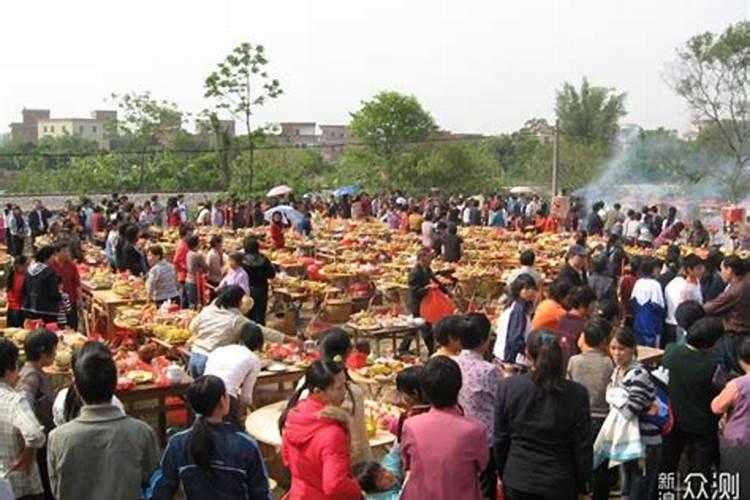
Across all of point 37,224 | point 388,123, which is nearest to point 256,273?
point 37,224

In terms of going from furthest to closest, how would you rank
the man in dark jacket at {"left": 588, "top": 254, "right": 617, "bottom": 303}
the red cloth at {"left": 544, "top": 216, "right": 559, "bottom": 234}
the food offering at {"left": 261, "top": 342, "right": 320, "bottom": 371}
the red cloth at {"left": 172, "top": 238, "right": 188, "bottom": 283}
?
the red cloth at {"left": 544, "top": 216, "right": 559, "bottom": 234}
the red cloth at {"left": 172, "top": 238, "right": 188, "bottom": 283}
the man in dark jacket at {"left": 588, "top": 254, "right": 617, "bottom": 303}
the food offering at {"left": 261, "top": 342, "right": 320, "bottom": 371}

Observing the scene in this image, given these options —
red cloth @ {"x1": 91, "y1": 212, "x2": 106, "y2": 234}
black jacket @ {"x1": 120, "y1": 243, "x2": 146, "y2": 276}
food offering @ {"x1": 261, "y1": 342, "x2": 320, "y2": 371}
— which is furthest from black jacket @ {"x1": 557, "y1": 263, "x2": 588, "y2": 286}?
red cloth @ {"x1": 91, "y1": 212, "x2": 106, "y2": 234}

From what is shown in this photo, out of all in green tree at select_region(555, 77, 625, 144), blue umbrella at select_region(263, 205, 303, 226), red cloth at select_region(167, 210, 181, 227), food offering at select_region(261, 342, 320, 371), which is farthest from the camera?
green tree at select_region(555, 77, 625, 144)

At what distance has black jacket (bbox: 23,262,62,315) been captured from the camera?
902cm

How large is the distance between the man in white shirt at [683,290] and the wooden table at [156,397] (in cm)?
510

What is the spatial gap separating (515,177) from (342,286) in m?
45.2

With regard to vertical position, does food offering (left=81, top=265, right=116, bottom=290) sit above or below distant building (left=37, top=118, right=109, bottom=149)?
below

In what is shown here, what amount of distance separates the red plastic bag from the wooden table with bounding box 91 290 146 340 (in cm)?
375

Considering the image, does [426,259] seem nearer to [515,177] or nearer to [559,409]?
[559,409]

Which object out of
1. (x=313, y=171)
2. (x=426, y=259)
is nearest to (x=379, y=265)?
(x=426, y=259)

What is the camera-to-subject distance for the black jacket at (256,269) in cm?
1037

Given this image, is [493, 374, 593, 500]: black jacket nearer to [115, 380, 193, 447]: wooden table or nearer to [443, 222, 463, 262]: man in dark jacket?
[115, 380, 193, 447]: wooden table

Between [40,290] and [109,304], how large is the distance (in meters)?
1.78

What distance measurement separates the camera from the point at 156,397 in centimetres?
695
